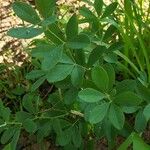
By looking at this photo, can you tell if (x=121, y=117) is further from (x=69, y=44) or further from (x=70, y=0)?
(x=70, y=0)

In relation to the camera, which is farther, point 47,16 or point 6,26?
point 6,26

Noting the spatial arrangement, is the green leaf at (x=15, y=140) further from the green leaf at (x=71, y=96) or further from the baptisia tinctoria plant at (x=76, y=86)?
the green leaf at (x=71, y=96)

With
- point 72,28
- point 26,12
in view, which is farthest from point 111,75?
point 26,12

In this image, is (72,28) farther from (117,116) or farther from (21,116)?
(21,116)

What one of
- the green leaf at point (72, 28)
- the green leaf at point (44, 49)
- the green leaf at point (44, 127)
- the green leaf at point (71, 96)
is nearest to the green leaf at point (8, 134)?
Answer: the green leaf at point (44, 127)

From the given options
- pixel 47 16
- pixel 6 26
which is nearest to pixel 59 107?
pixel 47 16

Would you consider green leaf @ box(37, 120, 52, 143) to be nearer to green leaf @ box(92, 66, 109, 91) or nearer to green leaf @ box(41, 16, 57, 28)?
green leaf @ box(92, 66, 109, 91)
